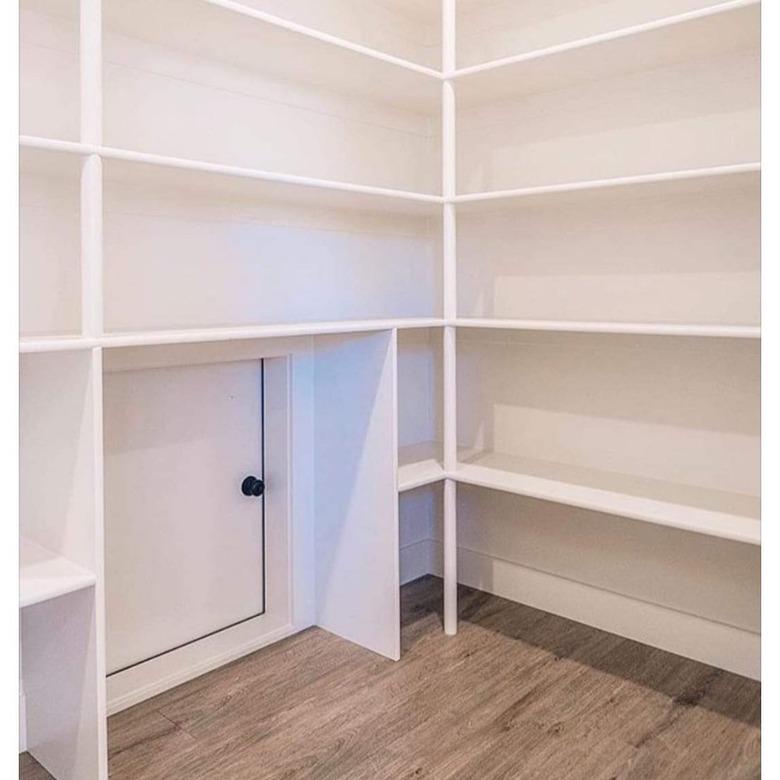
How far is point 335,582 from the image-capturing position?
2.40 meters

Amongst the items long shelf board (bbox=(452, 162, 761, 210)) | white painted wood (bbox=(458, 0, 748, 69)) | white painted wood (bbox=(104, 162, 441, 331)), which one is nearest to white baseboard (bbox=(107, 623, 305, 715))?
white painted wood (bbox=(104, 162, 441, 331))

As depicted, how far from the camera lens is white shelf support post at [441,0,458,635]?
2.25 m

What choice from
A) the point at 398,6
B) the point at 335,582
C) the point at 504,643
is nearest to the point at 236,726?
the point at 335,582

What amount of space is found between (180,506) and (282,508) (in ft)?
1.18

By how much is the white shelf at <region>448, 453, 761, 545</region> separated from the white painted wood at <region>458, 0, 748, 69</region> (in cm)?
129

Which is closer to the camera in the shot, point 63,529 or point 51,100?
point 63,529

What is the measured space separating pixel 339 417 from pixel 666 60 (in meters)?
1.41

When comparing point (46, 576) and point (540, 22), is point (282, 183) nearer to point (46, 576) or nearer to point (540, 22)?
point (46, 576)

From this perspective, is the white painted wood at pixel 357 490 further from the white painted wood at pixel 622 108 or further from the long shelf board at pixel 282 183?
the white painted wood at pixel 622 108

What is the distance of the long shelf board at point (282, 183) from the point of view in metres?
1.48

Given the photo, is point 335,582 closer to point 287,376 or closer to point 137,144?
point 287,376

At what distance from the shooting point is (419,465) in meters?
2.47

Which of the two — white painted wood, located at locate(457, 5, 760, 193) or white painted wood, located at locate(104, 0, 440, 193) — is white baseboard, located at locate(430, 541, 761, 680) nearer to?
white painted wood, located at locate(457, 5, 760, 193)

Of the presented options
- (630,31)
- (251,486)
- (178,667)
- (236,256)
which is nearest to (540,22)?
(630,31)
